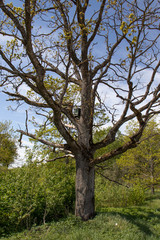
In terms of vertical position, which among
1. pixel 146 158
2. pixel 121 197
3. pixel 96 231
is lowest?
pixel 96 231

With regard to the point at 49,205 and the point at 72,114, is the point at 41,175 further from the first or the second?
the point at 72,114

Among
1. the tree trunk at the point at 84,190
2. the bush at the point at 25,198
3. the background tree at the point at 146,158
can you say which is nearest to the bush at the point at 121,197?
the background tree at the point at 146,158

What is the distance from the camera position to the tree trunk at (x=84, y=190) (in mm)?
6477

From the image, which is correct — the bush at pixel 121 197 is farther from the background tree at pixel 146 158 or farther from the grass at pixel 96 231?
the grass at pixel 96 231

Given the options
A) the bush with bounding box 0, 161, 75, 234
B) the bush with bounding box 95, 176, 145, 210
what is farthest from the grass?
the bush with bounding box 95, 176, 145, 210

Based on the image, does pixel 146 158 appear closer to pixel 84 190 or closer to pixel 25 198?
pixel 84 190

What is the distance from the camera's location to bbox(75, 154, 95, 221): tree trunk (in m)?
6.48

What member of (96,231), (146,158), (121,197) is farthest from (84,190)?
(146,158)

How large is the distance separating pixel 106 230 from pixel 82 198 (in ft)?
4.24

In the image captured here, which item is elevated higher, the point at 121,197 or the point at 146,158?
the point at 146,158

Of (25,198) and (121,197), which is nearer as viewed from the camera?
(25,198)

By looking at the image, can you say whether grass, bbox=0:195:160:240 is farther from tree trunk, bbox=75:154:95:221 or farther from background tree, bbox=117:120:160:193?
background tree, bbox=117:120:160:193

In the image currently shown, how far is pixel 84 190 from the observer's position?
21.5 ft

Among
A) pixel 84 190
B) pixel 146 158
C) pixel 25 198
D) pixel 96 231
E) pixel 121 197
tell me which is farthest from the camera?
pixel 146 158
